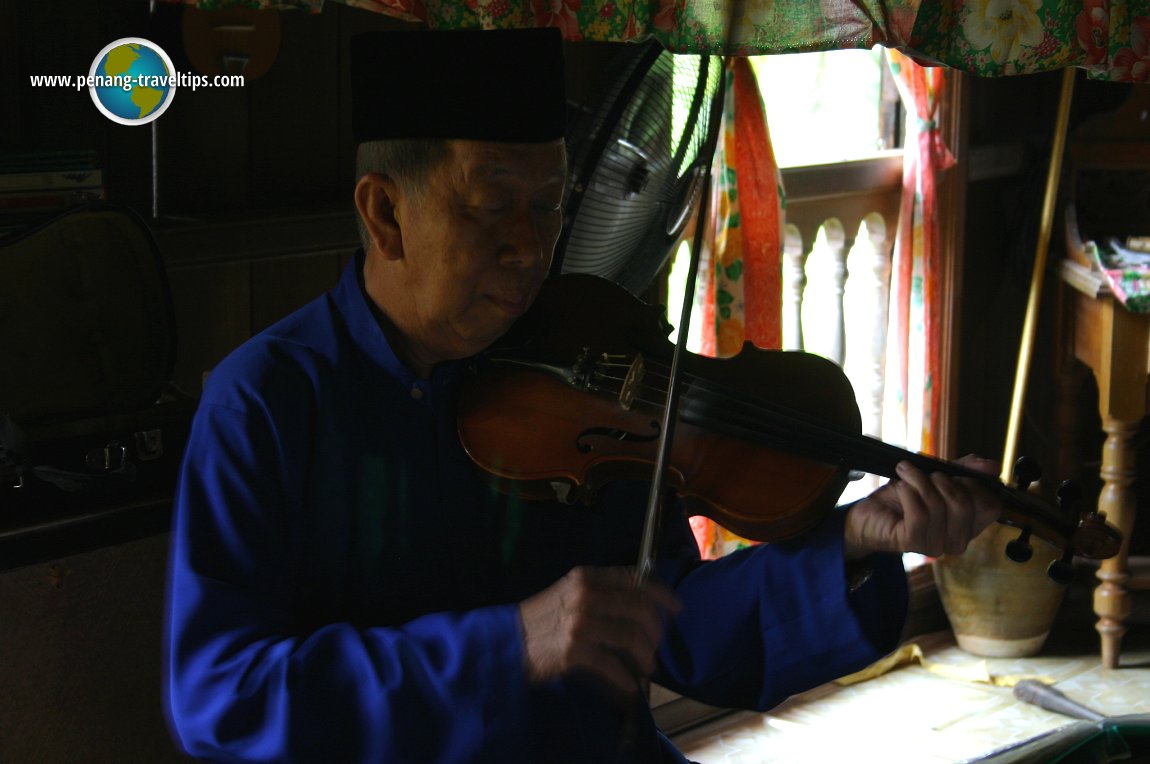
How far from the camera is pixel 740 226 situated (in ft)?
8.63

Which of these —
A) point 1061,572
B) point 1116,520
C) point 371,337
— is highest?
point 371,337

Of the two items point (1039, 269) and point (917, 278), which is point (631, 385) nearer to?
point (917, 278)

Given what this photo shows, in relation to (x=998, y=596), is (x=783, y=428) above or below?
above

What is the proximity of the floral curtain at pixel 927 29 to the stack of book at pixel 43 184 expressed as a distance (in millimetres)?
596

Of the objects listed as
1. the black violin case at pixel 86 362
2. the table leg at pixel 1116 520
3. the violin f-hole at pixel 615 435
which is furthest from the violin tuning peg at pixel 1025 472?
the table leg at pixel 1116 520

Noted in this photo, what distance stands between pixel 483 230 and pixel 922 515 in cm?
49

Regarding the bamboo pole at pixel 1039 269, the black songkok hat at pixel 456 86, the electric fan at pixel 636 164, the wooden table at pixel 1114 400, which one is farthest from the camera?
the bamboo pole at pixel 1039 269

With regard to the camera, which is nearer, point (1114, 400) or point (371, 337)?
point (371, 337)

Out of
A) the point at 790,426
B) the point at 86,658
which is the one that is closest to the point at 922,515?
the point at 790,426

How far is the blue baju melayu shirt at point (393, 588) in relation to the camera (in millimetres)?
1127

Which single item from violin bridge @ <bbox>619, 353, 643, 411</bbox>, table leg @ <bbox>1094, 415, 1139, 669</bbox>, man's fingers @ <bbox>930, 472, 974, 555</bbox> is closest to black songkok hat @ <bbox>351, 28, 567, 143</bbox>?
violin bridge @ <bbox>619, 353, 643, 411</bbox>

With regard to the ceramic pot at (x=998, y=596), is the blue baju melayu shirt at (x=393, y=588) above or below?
above

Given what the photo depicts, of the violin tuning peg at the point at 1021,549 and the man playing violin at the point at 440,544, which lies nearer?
the man playing violin at the point at 440,544

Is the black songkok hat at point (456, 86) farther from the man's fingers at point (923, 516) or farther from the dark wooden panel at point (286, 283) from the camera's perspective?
the dark wooden panel at point (286, 283)
